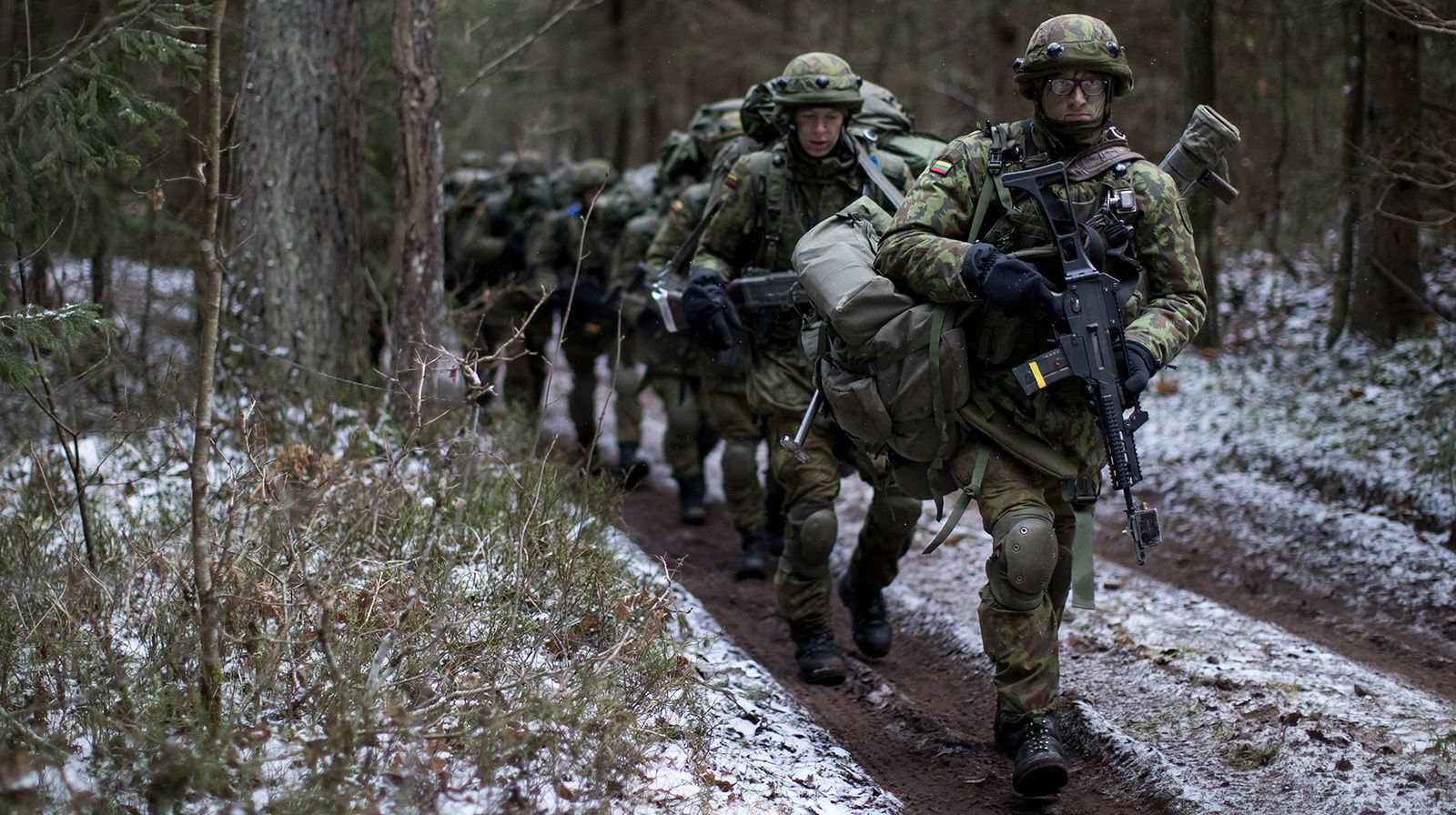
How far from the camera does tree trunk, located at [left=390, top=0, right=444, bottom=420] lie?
6.23 meters

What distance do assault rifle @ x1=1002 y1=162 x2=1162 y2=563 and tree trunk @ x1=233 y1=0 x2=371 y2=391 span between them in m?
5.01

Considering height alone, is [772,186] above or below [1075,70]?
below

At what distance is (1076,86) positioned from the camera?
3617mm

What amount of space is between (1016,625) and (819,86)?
2.61 m

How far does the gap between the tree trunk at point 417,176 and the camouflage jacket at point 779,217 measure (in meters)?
1.87

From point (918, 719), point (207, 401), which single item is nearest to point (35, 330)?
point (207, 401)

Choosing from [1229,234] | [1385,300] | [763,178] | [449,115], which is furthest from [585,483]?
[449,115]

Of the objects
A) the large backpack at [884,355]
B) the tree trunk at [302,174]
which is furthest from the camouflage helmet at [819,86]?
the tree trunk at [302,174]

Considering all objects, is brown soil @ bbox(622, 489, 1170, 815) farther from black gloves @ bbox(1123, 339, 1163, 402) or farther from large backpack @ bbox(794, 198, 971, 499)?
black gloves @ bbox(1123, 339, 1163, 402)

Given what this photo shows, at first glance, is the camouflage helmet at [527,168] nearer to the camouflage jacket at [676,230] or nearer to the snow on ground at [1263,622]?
the camouflage jacket at [676,230]

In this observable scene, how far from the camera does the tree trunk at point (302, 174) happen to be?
7184mm

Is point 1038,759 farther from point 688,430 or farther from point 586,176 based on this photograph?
point 586,176

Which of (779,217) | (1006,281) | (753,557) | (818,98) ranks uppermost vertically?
(818,98)

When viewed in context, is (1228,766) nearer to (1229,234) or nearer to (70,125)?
(70,125)
